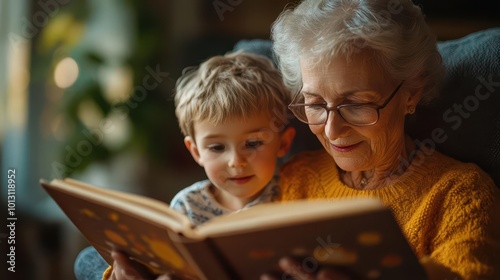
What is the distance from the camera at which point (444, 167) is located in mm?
1381

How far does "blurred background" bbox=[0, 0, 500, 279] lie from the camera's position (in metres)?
2.82

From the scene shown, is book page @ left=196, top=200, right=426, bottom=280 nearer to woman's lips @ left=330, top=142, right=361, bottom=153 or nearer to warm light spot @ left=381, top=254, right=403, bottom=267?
warm light spot @ left=381, top=254, right=403, bottom=267

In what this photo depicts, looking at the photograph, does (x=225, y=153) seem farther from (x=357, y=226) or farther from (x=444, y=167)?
(x=357, y=226)

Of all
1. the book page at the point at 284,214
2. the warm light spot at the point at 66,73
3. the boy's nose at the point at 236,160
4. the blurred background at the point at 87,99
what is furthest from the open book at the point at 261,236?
the warm light spot at the point at 66,73

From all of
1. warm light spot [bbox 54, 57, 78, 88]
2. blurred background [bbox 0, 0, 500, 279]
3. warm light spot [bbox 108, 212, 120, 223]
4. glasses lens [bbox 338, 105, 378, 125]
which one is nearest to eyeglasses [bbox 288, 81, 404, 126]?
glasses lens [bbox 338, 105, 378, 125]

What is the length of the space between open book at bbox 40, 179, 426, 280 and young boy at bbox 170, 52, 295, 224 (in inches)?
14.2

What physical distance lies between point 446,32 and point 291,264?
9.05ft

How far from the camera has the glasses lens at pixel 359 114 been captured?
52.1 inches

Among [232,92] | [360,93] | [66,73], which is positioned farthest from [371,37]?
[66,73]

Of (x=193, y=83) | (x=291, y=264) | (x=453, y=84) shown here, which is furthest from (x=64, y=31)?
(x=291, y=264)

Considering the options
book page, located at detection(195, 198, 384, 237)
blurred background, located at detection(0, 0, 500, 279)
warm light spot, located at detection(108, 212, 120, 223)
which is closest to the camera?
book page, located at detection(195, 198, 384, 237)

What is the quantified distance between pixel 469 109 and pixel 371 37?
324 mm

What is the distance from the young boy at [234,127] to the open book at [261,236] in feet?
1.18

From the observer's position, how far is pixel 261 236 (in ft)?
3.28
